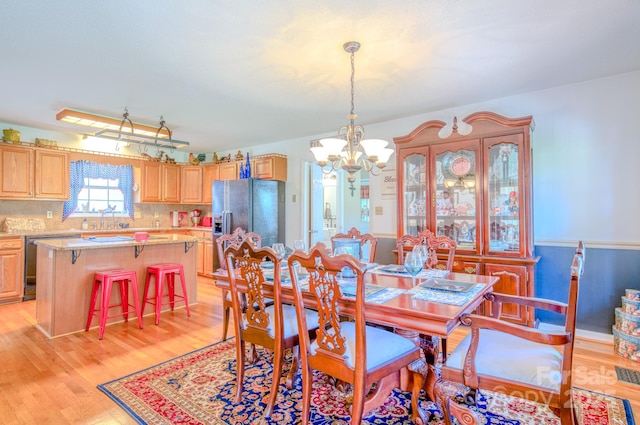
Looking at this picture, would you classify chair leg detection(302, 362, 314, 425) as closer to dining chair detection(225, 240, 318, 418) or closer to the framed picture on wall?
dining chair detection(225, 240, 318, 418)

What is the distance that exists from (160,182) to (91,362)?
4208mm

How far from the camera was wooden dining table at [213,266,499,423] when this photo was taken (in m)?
1.58

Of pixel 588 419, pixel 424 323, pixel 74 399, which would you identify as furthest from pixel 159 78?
pixel 588 419

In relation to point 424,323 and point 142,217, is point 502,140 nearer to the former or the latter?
point 424,323

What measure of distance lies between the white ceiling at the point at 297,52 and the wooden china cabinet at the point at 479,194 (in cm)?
45

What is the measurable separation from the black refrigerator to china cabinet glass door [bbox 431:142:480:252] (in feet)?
9.18

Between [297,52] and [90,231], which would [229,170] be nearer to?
[90,231]

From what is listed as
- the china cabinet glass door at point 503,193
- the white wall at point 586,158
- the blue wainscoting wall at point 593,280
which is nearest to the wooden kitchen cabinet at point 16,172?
the china cabinet glass door at point 503,193

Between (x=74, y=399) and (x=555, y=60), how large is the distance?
430cm

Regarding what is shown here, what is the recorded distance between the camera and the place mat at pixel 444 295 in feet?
5.85

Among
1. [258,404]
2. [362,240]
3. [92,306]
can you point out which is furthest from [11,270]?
[362,240]

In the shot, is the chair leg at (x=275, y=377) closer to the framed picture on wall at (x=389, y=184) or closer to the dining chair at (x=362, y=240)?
the dining chair at (x=362, y=240)

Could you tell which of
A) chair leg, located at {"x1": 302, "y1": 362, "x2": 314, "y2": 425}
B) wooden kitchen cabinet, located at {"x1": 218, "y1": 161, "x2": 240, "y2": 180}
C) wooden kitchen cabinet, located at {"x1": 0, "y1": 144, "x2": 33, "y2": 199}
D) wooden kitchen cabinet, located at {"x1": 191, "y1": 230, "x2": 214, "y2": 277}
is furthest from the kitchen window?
chair leg, located at {"x1": 302, "y1": 362, "x2": 314, "y2": 425}

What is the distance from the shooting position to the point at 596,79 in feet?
10.3
